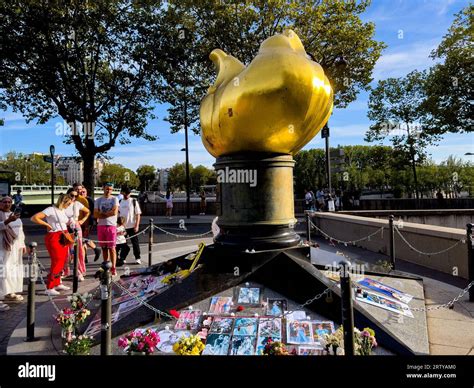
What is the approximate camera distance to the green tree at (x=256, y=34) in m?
20.2

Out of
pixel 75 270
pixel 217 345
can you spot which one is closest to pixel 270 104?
pixel 217 345

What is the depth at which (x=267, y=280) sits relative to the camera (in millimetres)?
5020

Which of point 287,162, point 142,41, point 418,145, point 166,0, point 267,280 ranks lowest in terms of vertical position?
point 267,280

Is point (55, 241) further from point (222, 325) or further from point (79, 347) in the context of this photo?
point (222, 325)

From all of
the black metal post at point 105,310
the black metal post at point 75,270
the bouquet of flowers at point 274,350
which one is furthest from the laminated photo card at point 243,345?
the black metal post at point 75,270

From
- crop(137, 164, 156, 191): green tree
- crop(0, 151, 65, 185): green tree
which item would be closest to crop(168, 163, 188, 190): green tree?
crop(137, 164, 156, 191): green tree

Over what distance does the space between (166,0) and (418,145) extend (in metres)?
22.7

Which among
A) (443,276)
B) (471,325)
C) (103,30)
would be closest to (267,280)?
(471,325)

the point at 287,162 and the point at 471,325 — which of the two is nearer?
the point at 471,325

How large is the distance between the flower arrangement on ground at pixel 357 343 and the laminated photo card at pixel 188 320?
1468 mm

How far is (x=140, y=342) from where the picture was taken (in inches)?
152

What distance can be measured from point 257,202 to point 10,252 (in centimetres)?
461
